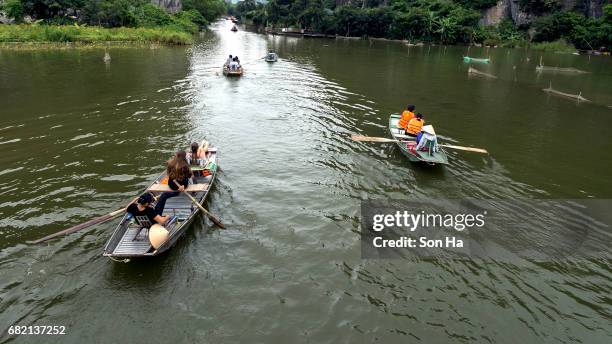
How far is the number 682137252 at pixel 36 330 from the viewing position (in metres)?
8.78

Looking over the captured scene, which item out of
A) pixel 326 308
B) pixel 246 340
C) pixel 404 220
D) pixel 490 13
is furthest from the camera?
pixel 490 13

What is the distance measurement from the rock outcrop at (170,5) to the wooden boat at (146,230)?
110343mm

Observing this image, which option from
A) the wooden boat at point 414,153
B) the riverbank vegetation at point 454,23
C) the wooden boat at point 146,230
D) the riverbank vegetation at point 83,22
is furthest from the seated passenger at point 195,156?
the riverbank vegetation at point 454,23

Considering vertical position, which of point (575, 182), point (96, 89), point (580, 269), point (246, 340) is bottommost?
point (246, 340)

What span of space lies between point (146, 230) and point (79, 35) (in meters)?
59.6

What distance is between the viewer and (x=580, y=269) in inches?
459

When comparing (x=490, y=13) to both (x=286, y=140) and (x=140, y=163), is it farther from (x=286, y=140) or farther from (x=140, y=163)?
(x=140, y=163)

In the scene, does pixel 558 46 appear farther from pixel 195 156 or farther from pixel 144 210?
pixel 144 210

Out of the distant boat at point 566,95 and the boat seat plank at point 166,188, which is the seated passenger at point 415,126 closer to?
the boat seat plank at point 166,188

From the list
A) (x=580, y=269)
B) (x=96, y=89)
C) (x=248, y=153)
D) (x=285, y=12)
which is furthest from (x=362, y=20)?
(x=580, y=269)

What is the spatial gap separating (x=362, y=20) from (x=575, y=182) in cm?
9652

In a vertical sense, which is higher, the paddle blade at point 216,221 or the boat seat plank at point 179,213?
the boat seat plank at point 179,213

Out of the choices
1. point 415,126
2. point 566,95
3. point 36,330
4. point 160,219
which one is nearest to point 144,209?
point 160,219

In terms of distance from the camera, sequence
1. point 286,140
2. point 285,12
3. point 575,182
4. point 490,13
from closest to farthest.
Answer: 1. point 575,182
2. point 286,140
3. point 490,13
4. point 285,12
